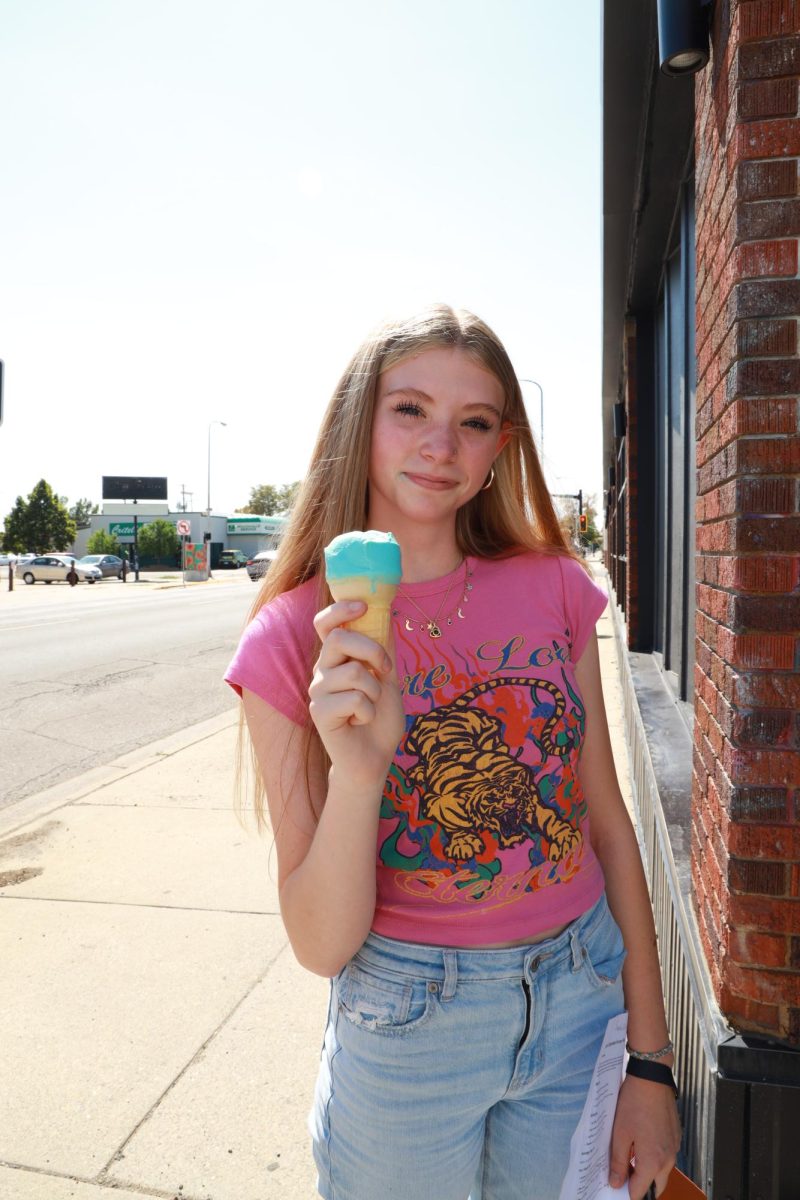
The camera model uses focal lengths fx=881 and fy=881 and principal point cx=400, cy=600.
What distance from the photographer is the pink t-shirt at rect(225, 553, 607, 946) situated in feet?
4.73

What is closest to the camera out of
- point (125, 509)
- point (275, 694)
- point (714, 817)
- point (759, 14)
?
point (275, 694)

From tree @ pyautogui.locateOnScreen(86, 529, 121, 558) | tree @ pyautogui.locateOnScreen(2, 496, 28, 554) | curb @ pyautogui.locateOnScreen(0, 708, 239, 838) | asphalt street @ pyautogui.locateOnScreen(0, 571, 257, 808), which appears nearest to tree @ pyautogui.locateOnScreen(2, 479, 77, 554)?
tree @ pyautogui.locateOnScreen(2, 496, 28, 554)

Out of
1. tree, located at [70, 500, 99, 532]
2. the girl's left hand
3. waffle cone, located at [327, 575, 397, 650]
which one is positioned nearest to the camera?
waffle cone, located at [327, 575, 397, 650]

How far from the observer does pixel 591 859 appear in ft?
5.21

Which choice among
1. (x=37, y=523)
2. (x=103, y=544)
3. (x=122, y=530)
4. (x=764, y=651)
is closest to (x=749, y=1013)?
(x=764, y=651)

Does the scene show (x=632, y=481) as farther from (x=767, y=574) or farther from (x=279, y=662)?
(x=279, y=662)

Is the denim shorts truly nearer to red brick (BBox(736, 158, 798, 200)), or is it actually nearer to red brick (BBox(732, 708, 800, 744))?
red brick (BBox(732, 708, 800, 744))

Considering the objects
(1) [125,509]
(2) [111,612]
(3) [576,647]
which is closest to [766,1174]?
(3) [576,647]

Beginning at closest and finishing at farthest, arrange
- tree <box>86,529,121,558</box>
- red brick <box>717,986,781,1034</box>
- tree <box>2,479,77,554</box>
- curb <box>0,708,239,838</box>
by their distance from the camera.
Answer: red brick <box>717,986,781,1034</box>, curb <box>0,708,239,838</box>, tree <box>86,529,121,558</box>, tree <box>2,479,77,554</box>

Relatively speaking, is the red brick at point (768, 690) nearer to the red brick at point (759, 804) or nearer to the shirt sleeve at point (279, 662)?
the red brick at point (759, 804)

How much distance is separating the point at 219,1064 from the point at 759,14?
325 centimetres

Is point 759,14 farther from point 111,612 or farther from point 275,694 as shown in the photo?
point 111,612

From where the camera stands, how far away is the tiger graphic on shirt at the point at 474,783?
1464 millimetres

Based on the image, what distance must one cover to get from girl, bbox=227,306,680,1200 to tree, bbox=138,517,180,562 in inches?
2713
